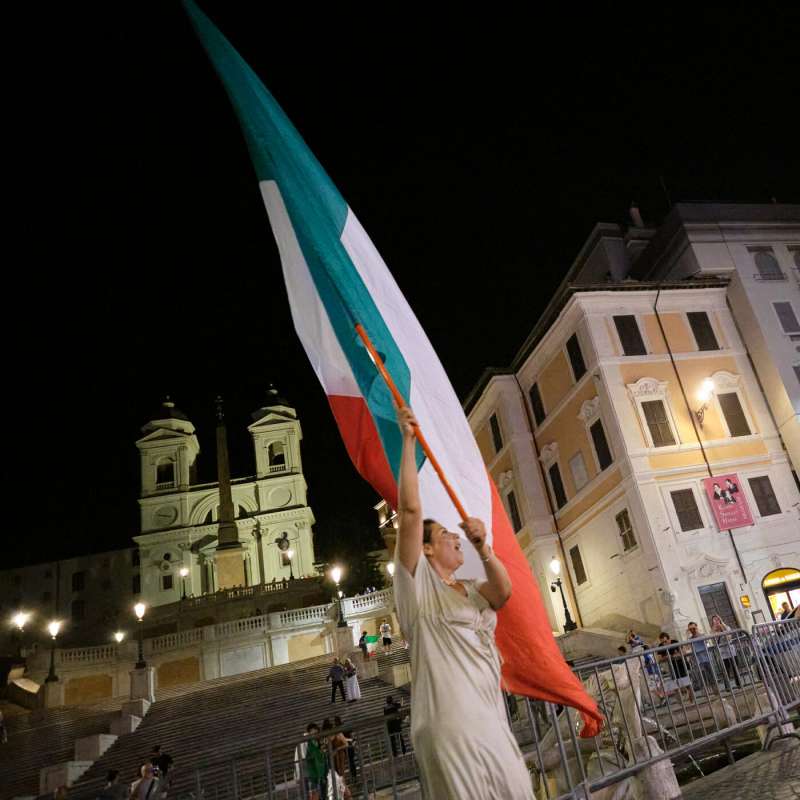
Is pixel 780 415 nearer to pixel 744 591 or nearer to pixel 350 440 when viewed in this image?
pixel 744 591

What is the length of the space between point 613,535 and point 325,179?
23875 mm

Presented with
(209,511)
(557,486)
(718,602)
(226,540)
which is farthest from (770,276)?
(209,511)

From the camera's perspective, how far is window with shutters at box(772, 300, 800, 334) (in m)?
28.9

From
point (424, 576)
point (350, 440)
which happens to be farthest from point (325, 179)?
point (424, 576)

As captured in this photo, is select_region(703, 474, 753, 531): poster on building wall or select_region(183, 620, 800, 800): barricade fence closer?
select_region(183, 620, 800, 800): barricade fence

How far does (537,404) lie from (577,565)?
7.60 m

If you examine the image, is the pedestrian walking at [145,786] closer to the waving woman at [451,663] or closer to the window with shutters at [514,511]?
the waving woman at [451,663]

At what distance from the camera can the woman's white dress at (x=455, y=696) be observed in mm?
3016

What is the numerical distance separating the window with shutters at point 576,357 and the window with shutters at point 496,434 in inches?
259

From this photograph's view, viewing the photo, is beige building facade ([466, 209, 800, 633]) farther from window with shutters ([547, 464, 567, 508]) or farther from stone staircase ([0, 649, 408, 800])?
stone staircase ([0, 649, 408, 800])

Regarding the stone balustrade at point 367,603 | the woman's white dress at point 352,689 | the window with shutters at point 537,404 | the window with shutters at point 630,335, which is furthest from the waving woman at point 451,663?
the stone balustrade at point 367,603

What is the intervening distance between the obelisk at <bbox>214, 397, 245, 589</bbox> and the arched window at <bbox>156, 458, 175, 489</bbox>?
43.7 ft

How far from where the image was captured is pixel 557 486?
31.7 metres

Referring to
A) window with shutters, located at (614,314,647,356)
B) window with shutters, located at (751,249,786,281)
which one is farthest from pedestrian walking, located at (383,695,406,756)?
window with shutters, located at (751,249,786,281)
